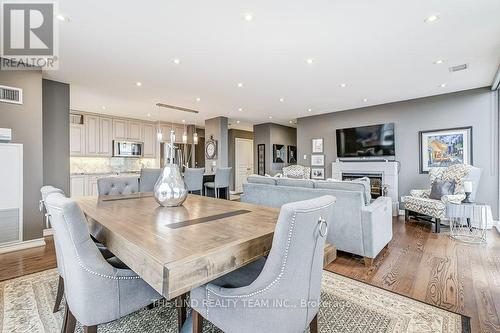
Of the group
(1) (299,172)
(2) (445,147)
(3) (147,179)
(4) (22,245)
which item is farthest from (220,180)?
(2) (445,147)

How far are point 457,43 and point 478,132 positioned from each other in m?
2.63

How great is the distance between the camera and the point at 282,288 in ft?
3.17

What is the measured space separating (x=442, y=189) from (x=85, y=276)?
514 centimetres

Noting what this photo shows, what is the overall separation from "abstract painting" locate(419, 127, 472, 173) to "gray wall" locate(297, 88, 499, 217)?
0.32 feet

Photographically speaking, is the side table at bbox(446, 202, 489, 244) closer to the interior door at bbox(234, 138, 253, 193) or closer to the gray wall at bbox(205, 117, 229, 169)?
the gray wall at bbox(205, 117, 229, 169)

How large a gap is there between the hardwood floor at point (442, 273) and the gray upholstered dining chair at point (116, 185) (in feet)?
8.12

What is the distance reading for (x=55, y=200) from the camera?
1.09 metres

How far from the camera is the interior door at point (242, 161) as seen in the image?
9.07m

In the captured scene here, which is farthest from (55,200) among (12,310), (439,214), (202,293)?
(439,214)

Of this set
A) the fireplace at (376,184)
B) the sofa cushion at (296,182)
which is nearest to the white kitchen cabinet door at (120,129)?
the sofa cushion at (296,182)

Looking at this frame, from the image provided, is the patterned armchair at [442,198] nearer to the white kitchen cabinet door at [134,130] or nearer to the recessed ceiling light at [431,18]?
the recessed ceiling light at [431,18]

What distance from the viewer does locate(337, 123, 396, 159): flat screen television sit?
548cm

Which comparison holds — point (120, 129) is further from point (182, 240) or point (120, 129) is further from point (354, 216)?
point (182, 240)
